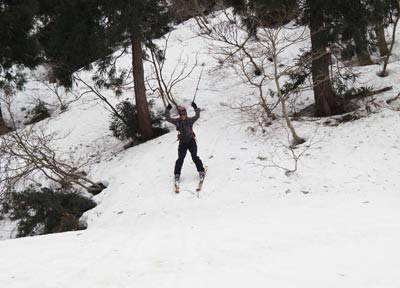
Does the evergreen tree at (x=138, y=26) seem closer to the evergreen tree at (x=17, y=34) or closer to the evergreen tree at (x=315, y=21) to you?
the evergreen tree at (x=315, y=21)

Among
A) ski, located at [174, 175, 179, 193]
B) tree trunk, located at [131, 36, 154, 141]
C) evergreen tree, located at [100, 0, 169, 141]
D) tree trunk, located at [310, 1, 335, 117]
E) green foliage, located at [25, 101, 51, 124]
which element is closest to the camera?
ski, located at [174, 175, 179, 193]

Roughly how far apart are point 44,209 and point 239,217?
4.68 meters

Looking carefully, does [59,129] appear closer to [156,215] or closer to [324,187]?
[156,215]

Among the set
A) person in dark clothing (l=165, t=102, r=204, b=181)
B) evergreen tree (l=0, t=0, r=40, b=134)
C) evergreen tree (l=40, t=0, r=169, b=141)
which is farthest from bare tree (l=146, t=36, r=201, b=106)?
evergreen tree (l=0, t=0, r=40, b=134)

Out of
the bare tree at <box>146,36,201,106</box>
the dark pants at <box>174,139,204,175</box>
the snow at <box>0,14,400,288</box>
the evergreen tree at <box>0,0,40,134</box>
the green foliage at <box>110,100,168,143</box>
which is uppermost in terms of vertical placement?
the evergreen tree at <box>0,0,40,134</box>

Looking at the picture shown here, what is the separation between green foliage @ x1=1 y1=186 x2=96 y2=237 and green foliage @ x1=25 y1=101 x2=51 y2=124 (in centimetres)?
904

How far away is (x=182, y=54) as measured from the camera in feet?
64.8

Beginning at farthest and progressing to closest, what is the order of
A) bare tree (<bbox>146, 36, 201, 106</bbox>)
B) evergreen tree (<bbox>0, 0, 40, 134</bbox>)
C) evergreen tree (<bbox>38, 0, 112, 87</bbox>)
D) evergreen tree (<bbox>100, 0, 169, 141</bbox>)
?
1. evergreen tree (<bbox>0, 0, 40, 134</bbox>)
2. bare tree (<bbox>146, 36, 201, 106</bbox>)
3. evergreen tree (<bbox>38, 0, 112, 87</bbox>)
4. evergreen tree (<bbox>100, 0, 169, 141</bbox>)

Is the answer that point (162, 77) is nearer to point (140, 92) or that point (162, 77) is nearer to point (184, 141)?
point (140, 92)

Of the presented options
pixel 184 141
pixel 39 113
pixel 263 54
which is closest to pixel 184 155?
pixel 184 141

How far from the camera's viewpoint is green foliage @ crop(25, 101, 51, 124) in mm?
16906

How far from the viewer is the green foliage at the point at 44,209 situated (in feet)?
27.2

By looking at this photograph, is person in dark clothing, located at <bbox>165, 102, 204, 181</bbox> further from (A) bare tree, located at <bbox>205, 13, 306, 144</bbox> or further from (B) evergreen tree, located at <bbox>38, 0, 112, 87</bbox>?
(B) evergreen tree, located at <bbox>38, 0, 112, 87</bbox>

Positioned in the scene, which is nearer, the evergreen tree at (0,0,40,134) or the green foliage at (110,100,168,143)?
the green foliage at (110,100,168,143)
